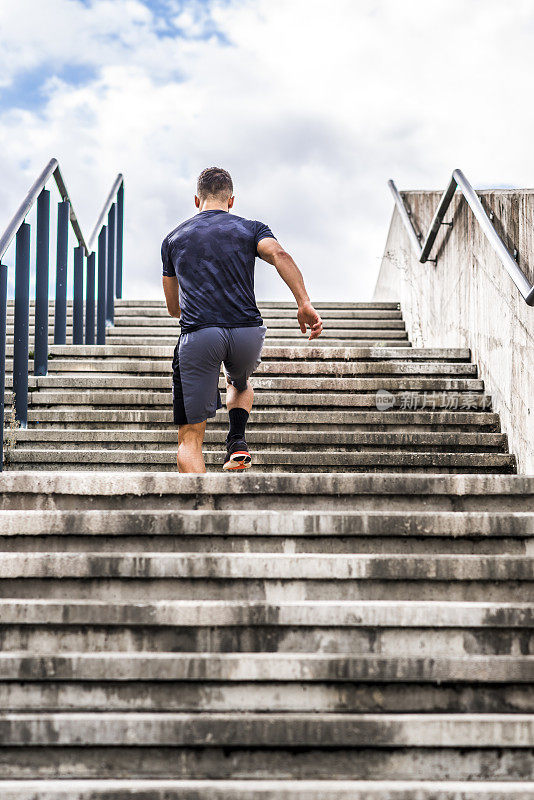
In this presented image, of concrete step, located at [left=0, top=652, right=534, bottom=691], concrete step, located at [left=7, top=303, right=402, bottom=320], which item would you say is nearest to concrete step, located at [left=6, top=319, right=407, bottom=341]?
concrete step, located at [left=7, top=303, right=402, bottom=320]

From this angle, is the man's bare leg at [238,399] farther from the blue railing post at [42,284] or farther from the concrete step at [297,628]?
the blue railing post at [42,284]

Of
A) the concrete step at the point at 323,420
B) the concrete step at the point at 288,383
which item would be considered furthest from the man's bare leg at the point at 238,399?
the concrete step at the point at 288,383

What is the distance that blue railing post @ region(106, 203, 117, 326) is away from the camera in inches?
268

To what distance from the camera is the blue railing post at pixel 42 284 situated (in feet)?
15.8

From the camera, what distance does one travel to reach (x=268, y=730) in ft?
7.13

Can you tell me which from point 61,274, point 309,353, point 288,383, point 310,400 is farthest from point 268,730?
point 61,274

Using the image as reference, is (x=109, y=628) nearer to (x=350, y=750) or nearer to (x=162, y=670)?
(x=162, y=670)

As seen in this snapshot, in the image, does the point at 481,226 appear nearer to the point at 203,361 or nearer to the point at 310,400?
the point at 310,400

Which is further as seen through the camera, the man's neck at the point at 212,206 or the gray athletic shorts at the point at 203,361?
the man's neck at the point at 212,206

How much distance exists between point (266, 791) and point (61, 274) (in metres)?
4.37

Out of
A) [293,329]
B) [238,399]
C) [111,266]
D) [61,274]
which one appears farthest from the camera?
[111,266]

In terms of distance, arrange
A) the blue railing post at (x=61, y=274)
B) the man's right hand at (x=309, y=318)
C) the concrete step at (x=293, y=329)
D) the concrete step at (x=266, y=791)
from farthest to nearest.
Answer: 1. the concrete step at (x=293, y=329)
2. the blue railing post at (x=61, y=274)
3. the man's right hand at (x=309, y=318)
4. the concrete step at (x=266, y=791)

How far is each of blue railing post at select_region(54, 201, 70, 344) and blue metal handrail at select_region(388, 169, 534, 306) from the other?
2898 mm

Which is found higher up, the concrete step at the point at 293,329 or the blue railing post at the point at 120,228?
the blue railing post at the point at 120,228
